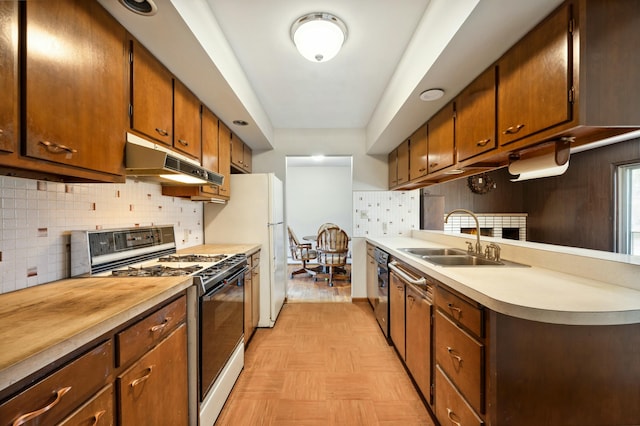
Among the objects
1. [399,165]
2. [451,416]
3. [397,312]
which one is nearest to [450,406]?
[451,416]

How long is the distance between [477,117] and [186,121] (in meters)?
1.93

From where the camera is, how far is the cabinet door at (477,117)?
1.54m

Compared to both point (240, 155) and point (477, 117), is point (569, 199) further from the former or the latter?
point (240, 155)

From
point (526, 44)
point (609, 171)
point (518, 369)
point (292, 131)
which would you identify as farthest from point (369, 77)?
point (609, 171)

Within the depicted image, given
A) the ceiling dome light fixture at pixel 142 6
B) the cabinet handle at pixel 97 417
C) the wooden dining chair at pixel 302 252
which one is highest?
the ceiling dome light fixture at pixel 142 6

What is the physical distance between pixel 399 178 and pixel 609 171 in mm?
3004

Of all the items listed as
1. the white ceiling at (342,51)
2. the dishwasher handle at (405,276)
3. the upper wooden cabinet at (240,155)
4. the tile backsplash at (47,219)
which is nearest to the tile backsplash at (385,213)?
the white ceiling at (342,51)

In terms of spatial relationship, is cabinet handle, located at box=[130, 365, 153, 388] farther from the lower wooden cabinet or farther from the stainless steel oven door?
the stainless steel oven door

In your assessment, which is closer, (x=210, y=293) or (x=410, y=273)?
(x=210, y=293)

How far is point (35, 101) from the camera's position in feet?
2.85

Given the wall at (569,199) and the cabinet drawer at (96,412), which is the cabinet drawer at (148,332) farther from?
the wall at (569,199)

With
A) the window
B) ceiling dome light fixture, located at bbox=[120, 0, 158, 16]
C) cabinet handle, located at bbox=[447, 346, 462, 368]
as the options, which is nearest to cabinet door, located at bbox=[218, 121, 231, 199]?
ceiling dome light fixture, located at bbox=[120, 0, 158, 16]

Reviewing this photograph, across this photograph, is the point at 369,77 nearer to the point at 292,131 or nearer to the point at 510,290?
the point at 292,131

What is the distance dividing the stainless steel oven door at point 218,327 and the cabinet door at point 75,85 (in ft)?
2.77
